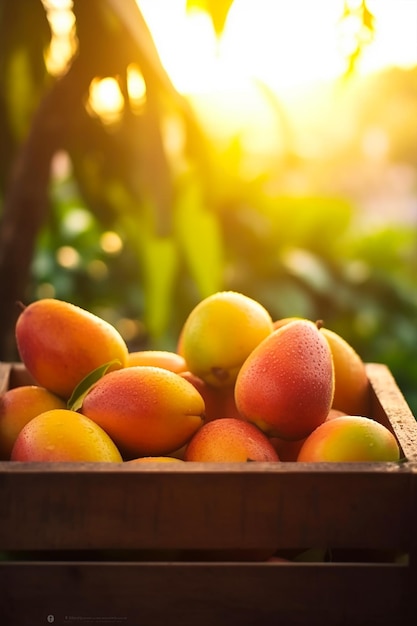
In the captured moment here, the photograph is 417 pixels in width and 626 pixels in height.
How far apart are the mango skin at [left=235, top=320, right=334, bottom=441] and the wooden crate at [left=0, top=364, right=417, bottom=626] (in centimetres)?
10

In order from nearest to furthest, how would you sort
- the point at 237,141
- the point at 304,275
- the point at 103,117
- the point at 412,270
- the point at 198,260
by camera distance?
the point at 198,260 < the point at 103,117 < the point at 304,275 < the point at 237,141 < the point at 412,270

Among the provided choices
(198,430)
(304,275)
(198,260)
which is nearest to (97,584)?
(198,430)

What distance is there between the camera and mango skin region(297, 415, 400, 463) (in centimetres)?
66

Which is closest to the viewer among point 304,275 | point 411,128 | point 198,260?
point 198,260

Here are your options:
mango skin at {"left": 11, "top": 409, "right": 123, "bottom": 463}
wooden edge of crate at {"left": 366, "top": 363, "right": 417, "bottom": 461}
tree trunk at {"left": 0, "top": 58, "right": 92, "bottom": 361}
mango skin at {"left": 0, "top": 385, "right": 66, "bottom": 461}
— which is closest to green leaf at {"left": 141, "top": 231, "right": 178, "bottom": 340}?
tree trunk at {"left": 0, "top": 58, "right": 92, "bottom": 361}

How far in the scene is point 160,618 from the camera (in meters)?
0.63

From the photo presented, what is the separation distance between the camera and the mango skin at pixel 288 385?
70 cm

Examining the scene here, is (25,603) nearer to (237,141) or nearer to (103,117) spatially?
→ (103,117)

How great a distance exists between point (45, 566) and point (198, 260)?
1.13 meters

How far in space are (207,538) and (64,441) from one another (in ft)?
0.47

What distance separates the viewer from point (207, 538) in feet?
2.01

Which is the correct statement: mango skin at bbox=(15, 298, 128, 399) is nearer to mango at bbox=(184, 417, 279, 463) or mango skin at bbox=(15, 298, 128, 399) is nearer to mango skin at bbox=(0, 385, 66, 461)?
mango skin at bbox=(0, 385, 66, 461)

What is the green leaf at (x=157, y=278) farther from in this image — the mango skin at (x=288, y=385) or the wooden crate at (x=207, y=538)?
the wooden crate at (x=207, y=538)

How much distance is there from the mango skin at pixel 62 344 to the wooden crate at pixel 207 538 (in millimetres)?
186
